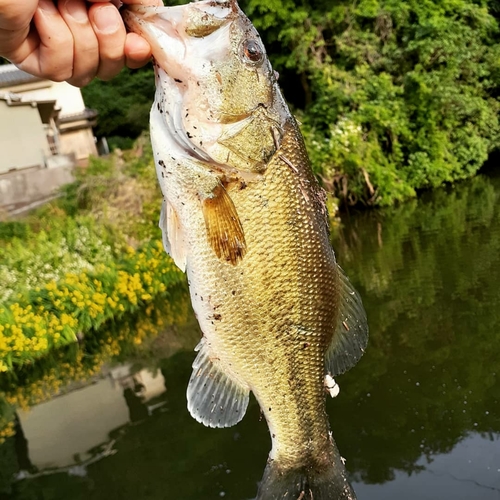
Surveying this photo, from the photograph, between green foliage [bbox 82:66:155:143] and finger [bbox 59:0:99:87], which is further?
green foliage [bbox 82:66:155:143]

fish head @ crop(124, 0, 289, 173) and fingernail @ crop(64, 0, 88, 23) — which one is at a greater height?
fingernail @ crop(64, 0, 88, 23)

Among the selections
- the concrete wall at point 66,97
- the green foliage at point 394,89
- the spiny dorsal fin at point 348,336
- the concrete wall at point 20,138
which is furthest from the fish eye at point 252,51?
the concrete wall at point 66,97

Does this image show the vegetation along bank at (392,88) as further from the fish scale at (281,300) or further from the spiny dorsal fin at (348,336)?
the fish scale at (281,300)

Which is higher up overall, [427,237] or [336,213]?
[427,237]

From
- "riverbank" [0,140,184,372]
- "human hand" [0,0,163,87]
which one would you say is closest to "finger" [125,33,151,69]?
"human hand" [0,0,163,87]

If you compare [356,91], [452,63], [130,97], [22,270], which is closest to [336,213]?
[356,91]

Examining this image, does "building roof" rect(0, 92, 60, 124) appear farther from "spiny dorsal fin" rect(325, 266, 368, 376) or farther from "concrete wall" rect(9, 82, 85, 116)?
"spiny dorsal fin" rect(325, 266, 368, 376)

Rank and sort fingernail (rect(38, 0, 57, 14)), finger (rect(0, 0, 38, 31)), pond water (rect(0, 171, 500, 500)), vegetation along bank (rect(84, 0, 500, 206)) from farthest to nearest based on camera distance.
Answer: vegetation along bank (rect(84, 0, 500, 206)), pond water (rect(0, 171, 500, 500)), fingernail (rect(38, 0, 57, 14)), finger (rect(0, 0, 38, 31))

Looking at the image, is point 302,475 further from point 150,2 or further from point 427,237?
point 427,237
